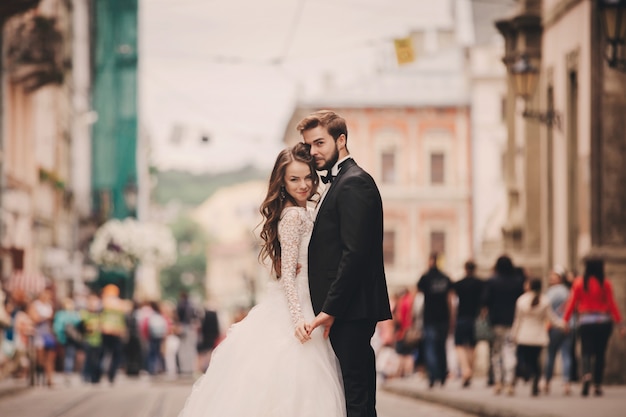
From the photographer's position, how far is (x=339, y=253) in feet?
25.2

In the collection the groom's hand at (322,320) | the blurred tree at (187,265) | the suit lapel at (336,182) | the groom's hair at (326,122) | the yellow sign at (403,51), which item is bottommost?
the blurred tree at (187,265)

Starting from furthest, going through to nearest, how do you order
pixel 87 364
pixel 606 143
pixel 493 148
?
pixel 493 148 < pixel 87 364 < pixel 606 143

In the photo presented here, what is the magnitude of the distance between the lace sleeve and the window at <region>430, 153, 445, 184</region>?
70.7 metres

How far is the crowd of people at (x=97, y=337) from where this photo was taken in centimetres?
2777

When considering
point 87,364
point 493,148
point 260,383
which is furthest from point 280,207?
point 493,148

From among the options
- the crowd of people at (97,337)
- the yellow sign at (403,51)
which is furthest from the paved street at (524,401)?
the yellow sign at (403,51)

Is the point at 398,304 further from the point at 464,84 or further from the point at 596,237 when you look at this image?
the point at 464,84

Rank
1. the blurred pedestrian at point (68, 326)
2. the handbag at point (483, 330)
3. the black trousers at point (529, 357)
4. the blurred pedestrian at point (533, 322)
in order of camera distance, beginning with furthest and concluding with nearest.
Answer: the blurred pedestrian at point (68, 326) → the handbag at point (483, 330) → the black trousers at point (529, 357) → the blurred pedestrian at point (533, 322)

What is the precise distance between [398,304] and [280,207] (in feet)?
76.1

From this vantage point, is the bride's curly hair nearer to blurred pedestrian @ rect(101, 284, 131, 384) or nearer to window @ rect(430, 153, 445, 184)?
blurred pedestrian @ rect(101, 284, 131, 384)

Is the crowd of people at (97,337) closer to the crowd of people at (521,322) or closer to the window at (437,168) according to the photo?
the crowd of people at (521,322)

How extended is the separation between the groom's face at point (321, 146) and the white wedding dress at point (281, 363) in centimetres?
26

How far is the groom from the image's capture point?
297 inches

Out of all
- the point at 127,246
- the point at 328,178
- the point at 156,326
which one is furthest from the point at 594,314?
the point at 127,246
